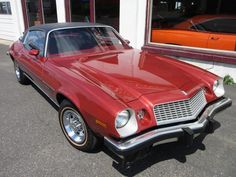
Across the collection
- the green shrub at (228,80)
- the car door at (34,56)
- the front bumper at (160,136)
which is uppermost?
the car door at (34,56)

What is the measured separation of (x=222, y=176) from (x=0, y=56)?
28.6ft

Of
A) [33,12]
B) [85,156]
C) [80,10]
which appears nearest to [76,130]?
[85,156]

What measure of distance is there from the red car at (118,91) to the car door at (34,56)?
0.03 meters

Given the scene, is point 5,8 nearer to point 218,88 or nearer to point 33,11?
point 33,11

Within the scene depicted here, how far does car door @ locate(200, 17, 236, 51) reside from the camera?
5609 millimetres

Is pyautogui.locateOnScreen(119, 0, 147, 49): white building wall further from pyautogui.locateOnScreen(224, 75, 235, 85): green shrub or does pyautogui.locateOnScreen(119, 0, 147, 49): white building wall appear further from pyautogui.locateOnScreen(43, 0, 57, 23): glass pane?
pyautogui.locateOnScreen(43, 0, 57, 23): glass pane

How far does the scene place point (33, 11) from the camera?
1092 cm

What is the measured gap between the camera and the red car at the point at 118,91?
7.32ft

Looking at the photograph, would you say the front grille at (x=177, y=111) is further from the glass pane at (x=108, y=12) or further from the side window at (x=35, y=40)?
the glass pane at (x=108, y=12)

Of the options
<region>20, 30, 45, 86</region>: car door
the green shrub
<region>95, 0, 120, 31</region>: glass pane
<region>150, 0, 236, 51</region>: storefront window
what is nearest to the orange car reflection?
<region>150, 0, 236, 51</region>: storefront window

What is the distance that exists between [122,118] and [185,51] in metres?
4.23

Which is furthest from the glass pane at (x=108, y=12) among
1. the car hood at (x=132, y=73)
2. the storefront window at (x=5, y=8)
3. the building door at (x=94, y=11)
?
the storefront window at (x=5, y=8)

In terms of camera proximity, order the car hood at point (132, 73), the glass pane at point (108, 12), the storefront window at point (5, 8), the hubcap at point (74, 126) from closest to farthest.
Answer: the car hood at point (132, 73)
the hubcap at point (74, 126)
the glass pane at point (108, 12)
the storefront window at point (5, 8)

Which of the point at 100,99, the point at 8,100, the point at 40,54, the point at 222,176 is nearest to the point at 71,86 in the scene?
the point at 100,99
